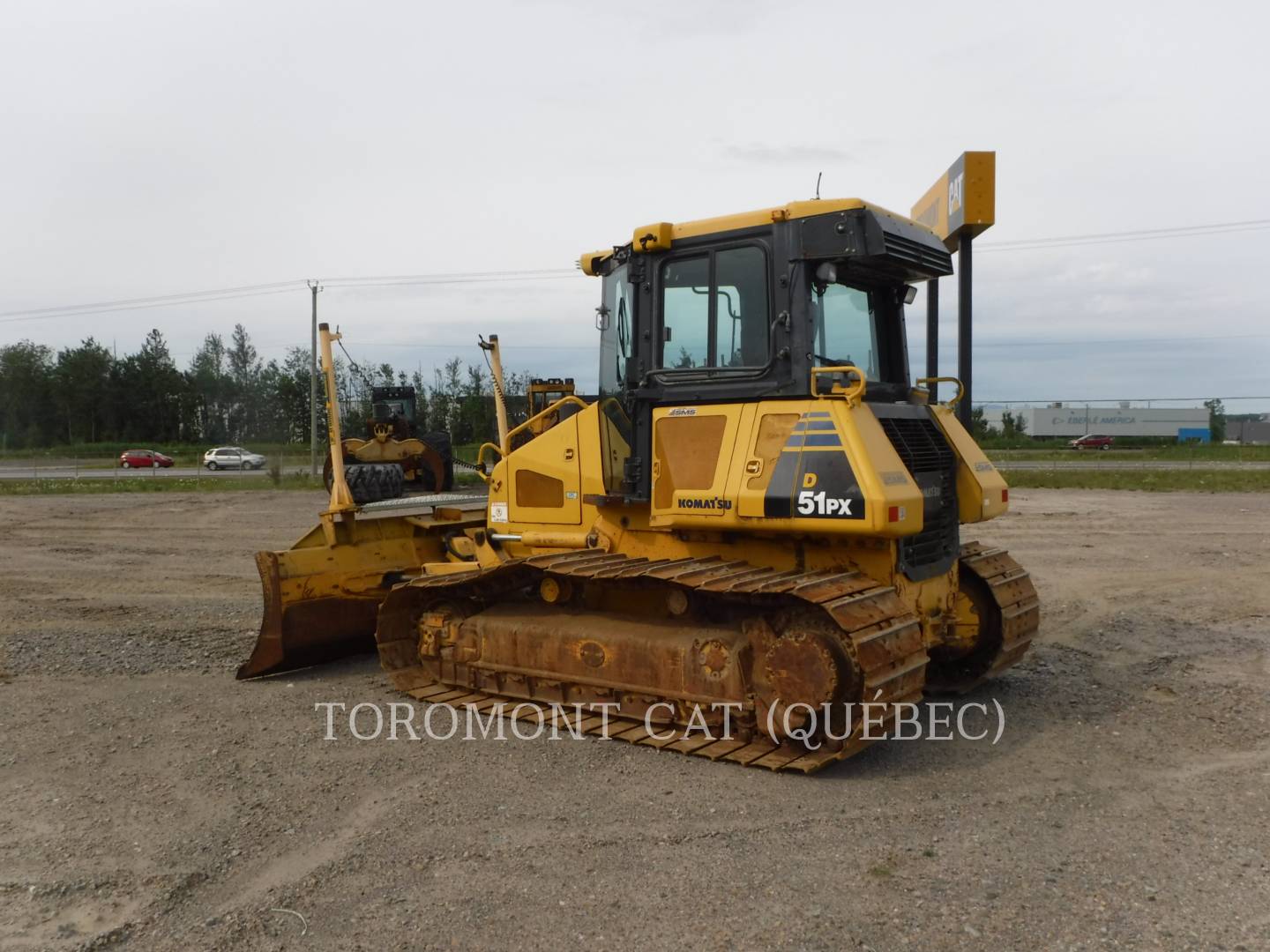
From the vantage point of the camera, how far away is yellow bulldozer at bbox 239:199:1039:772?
5.66 metres

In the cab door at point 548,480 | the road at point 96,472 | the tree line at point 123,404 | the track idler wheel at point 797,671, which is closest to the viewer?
the track idler wheel at point 797,671

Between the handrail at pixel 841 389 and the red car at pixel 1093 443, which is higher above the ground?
the handrail at pixel 841 389

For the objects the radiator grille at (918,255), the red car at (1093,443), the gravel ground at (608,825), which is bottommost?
the gravel ground at (608,825)

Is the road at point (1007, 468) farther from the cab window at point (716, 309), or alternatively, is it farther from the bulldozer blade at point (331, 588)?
the cab window at point (716, 309)

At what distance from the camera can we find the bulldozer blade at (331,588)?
774 cm

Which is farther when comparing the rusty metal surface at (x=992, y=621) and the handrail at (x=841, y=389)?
the rusty metal surface at (x=992, y=621)

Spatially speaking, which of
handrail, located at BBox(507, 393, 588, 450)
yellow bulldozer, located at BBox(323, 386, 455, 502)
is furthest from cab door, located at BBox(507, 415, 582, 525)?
yellow bulldozer, located at BBox(323, 386, 455, 502)

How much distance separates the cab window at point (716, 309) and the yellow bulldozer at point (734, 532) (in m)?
0.01

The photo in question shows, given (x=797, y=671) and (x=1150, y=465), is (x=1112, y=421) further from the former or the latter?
(x=797, y=671)

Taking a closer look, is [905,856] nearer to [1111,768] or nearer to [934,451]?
[1111,768]

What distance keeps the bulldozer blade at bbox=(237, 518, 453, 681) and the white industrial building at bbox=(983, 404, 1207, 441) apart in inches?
3493

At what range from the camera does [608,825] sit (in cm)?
490

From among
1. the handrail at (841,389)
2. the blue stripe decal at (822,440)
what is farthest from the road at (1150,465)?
the blue stripe decal at (822,440)

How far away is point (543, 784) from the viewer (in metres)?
5.45
